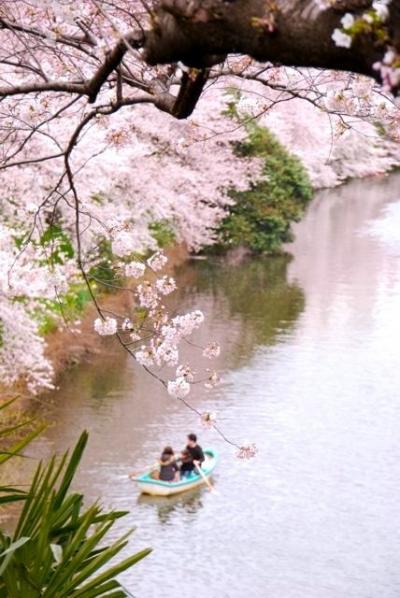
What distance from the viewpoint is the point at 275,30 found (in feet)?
7.51

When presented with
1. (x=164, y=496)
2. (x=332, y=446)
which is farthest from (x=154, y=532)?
(x=332, y=446)

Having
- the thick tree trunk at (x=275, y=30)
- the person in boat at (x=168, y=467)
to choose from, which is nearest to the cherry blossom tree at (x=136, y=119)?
the thick tree trunk at (x=275, y=30)

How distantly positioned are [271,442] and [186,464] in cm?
166

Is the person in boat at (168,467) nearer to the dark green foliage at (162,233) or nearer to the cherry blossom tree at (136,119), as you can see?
the cherry blossom tree at (136,119)

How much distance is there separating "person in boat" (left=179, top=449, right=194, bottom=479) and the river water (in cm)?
26

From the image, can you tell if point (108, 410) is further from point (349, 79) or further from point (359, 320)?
point (349, 79)

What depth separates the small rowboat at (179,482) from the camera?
12.3m

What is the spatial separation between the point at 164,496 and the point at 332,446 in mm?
2426

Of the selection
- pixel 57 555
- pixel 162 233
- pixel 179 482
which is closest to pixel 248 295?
pixel 162 233

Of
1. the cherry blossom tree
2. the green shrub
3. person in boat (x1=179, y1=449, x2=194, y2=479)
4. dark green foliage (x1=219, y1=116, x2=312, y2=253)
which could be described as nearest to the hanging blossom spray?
the cherry blossom tree

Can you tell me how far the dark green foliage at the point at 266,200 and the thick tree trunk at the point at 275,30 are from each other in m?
23.0

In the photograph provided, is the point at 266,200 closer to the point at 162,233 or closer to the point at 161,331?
the point at 162,233

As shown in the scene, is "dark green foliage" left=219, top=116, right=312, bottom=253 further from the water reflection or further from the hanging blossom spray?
the hanging blossom spray

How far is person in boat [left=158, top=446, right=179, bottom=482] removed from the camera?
12367 mm
